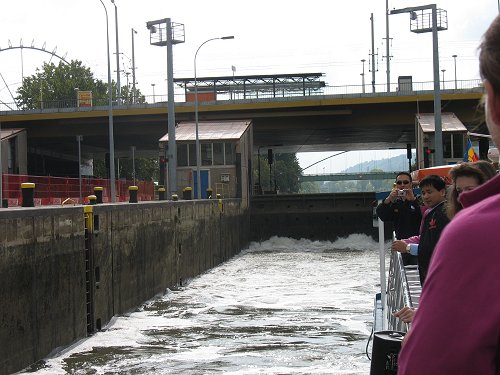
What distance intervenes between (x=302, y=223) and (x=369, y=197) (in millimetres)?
3635

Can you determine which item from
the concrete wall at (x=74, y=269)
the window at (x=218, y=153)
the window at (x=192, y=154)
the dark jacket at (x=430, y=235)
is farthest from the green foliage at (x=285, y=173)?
the dark jacket at (x=430, y=235)

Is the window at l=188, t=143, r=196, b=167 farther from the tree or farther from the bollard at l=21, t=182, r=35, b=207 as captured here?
the tree

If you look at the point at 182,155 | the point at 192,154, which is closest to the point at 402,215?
the point at 192,154

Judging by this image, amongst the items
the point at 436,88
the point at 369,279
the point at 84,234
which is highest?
the point at 436,88

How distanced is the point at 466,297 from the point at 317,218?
149 feet

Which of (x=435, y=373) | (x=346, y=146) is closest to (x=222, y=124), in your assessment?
(x=346, y=146)

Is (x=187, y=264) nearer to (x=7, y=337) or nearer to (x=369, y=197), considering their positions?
(x=7, y=337)

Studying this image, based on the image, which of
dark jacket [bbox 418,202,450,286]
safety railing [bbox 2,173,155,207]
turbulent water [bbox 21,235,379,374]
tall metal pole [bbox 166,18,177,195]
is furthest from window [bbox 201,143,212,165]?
dark jacket [bbox 418,202,450,286]

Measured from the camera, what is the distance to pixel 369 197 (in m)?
46.8

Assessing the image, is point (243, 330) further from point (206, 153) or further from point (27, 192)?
point (206, 153)

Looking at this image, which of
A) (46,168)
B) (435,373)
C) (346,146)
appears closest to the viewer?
(435,373)

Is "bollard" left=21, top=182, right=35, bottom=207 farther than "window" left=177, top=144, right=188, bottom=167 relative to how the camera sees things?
No

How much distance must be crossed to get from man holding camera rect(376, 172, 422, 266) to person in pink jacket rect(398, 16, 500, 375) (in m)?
7.52

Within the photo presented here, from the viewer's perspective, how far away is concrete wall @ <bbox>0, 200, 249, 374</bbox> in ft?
38.0
